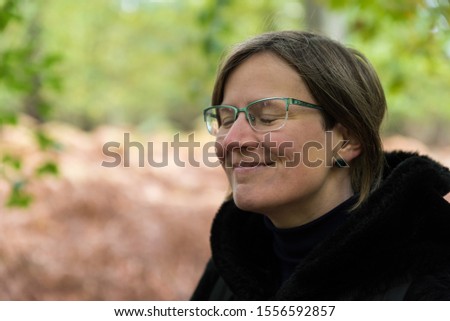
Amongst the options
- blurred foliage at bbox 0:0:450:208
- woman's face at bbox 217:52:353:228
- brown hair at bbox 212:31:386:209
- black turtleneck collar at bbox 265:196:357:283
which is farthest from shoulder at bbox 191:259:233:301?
blurred foliage at bbox 0:0:450:208

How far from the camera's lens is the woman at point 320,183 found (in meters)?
1.90

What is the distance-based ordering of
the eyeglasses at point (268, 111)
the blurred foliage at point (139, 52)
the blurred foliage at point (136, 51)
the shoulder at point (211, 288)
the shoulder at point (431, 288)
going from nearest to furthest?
the shoulder at point (431, 288), the eyeglasses at point (268, 111), the shoulder at point (211, 288), the blurred foliage at point (139, 52), the blurred foliage at point (136, 51)

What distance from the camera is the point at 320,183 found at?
2.21 m

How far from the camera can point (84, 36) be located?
16859mm

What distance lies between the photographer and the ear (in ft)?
7.33

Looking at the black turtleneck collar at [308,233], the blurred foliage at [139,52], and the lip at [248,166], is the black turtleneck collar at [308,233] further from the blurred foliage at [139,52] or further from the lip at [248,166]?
the blurred foliage at [139,52]

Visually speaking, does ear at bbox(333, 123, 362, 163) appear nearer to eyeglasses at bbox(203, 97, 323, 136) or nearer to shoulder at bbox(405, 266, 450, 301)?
eyeglasses at bbox(203, 97, 323, 136)

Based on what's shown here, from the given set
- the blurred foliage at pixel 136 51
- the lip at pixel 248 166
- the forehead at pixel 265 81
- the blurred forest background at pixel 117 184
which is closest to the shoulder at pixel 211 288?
the lip at pixel 248 166

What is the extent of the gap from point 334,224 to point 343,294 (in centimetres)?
33

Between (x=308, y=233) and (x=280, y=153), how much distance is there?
0.35m

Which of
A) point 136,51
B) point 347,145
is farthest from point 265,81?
point 136,51

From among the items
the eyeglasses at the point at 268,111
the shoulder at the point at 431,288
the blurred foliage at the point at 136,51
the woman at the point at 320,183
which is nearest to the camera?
the shoulder at the point at 431,288

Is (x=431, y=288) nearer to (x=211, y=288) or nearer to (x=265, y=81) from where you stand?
(x=265, y=81)
